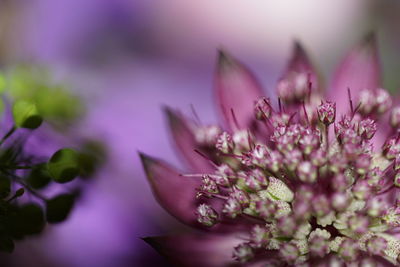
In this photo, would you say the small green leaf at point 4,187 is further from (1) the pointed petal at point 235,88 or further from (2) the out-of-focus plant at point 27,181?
(1) the pointed petal at point 235,88

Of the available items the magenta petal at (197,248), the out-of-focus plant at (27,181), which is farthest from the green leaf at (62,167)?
the magenta petal at (197,248)

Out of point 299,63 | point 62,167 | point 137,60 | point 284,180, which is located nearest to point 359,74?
point 299,63

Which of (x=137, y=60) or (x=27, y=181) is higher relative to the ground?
(x=137, y=60)

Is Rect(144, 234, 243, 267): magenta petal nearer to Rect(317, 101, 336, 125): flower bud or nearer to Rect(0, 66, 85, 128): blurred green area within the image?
Rect(317, 101, 336, 125): flower bud

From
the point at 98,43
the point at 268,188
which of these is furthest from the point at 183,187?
the point at 98,43

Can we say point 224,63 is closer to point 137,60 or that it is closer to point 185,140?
→ point 185,140
